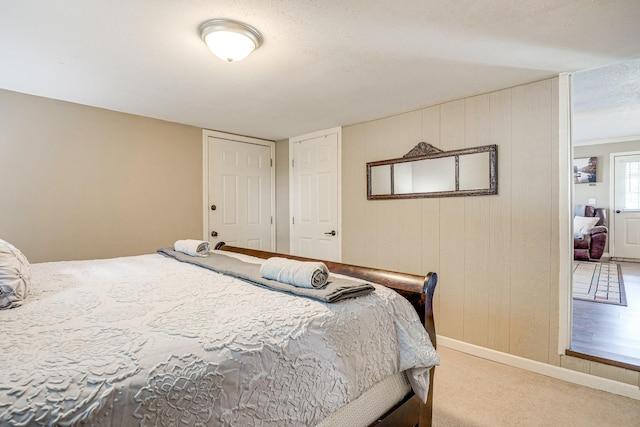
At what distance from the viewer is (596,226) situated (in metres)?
5.82

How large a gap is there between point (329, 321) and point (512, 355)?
2.16 metres

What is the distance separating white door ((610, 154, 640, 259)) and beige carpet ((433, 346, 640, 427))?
536 cm

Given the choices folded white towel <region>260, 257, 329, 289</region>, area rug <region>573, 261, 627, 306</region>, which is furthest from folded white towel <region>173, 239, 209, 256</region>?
area rug <region>573, 261, 627, 306</region>

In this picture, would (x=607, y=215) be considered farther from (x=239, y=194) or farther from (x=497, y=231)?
(x=239, y=194)

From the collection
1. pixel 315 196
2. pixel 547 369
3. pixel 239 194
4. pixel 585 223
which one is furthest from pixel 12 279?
pixel 585 223

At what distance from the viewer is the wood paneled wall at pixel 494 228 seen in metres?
2.39

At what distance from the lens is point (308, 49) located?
1945 millimetres

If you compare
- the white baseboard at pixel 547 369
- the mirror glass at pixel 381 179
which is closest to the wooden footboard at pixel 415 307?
the white baseboard at pixel 547 369

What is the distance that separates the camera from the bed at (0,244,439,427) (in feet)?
2.33

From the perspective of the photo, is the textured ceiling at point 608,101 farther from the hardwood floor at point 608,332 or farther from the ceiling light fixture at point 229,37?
the ceiling light fixture at point 229,37

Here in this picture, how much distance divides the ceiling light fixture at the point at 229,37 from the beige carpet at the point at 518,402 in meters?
2.43

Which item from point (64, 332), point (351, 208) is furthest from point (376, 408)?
point (351, 208)

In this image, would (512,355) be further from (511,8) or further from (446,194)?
(511,8)

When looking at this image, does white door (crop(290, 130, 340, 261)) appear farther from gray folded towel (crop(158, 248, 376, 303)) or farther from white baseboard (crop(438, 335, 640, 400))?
gray folded towel (crop(158, 248, 376, 303))
